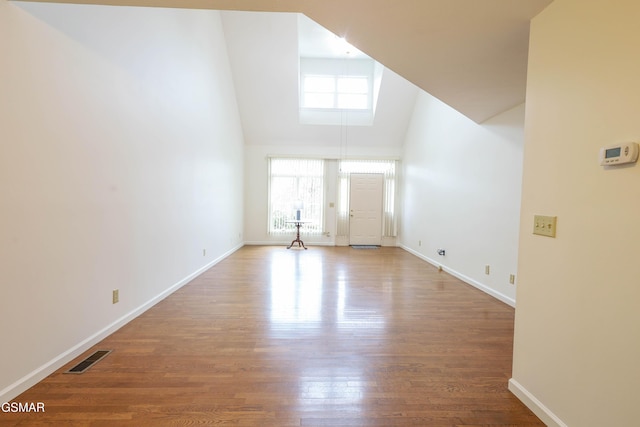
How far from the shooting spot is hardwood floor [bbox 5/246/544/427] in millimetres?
1630

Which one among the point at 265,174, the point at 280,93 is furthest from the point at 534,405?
the point at 265,174

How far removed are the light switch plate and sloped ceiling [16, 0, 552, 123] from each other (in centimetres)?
121

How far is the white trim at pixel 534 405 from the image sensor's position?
154 centimetres

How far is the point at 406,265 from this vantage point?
18.3 ft

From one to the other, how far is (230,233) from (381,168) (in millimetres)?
4450

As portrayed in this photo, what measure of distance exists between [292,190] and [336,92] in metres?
2.89

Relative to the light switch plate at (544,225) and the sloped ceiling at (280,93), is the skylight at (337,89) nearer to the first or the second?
the sloped ceiling at (280,93)

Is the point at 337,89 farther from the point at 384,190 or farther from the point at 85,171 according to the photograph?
the point at 85,171

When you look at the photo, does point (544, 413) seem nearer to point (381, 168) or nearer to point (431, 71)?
point (431, 71)

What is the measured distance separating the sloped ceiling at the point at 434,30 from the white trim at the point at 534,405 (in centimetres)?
228

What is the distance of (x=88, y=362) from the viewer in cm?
209

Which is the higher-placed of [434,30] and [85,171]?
[434,30]

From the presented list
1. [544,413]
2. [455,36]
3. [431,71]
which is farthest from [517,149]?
[544,413]

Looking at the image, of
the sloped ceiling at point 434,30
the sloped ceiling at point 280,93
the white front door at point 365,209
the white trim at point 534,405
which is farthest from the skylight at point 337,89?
the white trim at point 534,405
